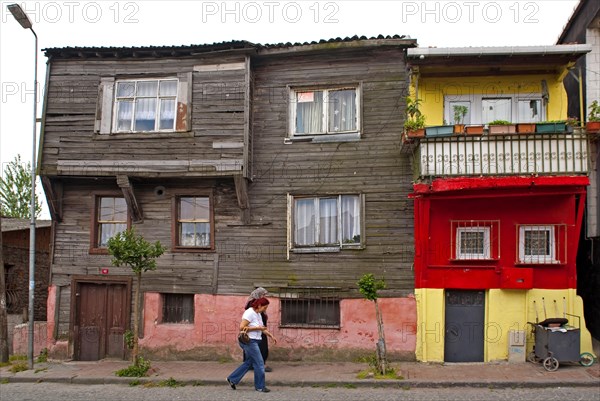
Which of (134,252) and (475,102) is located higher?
(475,102)

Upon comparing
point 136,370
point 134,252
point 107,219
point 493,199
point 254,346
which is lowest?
point 136,370

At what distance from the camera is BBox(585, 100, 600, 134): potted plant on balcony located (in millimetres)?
11164

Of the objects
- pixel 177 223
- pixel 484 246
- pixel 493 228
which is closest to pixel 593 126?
pixel 493 228

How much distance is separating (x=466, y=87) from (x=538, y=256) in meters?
4.24

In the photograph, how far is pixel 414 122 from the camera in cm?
1184

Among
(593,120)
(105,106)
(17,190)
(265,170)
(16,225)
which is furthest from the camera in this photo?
(17,190)

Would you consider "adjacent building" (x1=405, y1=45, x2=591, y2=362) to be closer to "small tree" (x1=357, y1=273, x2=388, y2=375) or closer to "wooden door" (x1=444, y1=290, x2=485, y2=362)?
"wooden door" (x1=444, y1=290, x2=485, y2=362)

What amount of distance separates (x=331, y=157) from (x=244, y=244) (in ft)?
9.89

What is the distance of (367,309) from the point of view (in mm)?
12766

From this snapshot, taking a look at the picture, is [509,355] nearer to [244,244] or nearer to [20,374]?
[244,244]

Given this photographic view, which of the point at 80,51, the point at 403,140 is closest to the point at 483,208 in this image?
the point at 403,140

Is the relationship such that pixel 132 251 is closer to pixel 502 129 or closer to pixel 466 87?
pixel 502 129

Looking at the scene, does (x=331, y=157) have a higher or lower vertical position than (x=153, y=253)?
higher

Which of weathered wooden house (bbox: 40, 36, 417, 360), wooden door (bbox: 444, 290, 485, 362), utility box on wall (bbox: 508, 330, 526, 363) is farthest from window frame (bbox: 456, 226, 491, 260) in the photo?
utility box on wall (bbox: 508, 330, 526, 363)
